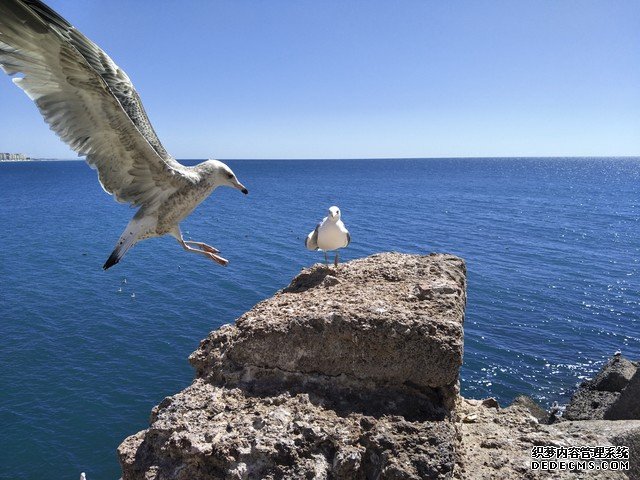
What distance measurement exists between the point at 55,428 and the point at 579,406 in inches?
628

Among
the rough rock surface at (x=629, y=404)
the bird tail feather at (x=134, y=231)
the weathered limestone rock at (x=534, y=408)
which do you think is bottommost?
the weathered limestone rock at (x=534, y=408)

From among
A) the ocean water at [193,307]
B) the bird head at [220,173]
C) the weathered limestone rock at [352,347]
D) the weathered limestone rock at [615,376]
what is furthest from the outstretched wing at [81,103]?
the weathered limestone rock at [615,376]

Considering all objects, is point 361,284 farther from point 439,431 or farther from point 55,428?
point 55,428

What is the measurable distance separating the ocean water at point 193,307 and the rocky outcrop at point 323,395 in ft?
34.0

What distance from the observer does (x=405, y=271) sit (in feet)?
24.0

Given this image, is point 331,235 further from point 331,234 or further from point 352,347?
point 352,347

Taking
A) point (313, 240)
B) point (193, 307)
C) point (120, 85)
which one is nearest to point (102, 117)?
point (120, 85)

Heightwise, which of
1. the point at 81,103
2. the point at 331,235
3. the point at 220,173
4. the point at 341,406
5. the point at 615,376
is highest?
the point at 81,103

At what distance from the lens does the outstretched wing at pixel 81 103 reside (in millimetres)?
4867

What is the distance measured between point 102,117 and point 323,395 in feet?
12.8

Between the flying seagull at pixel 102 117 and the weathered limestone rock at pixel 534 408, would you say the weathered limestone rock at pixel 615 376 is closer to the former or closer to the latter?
the weathered limestone rock at pixel 534 408

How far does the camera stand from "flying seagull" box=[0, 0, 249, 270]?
16.2 feet

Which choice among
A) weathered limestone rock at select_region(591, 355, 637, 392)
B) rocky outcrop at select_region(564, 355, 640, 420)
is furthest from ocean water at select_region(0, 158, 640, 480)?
weathered limestone rock at select_region(591, 355, 637, 392)

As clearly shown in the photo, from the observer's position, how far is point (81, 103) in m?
5.46
